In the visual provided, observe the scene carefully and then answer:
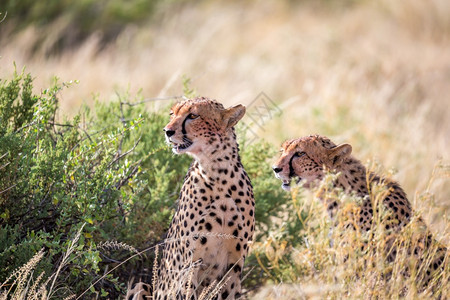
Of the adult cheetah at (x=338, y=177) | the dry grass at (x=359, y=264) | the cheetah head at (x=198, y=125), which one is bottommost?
the dry grass at (x=359, y=264)

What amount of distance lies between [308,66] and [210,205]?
6.25 metres

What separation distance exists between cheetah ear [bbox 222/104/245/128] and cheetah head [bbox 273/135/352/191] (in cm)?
36

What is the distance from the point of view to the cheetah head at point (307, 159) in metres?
3.98

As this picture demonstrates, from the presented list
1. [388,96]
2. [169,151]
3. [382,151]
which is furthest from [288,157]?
[388,96]

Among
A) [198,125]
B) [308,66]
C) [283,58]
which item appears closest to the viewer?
[198,125]

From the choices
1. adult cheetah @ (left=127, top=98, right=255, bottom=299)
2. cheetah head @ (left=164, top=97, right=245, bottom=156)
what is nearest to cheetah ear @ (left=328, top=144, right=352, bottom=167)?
adult cheetah @ (left=127, top=98, right=255, bottom=299)

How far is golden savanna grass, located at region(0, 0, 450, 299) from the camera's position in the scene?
7.35 metres

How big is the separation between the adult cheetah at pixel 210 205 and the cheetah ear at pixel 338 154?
1.54ft

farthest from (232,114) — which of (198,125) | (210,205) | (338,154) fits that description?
(338,154)

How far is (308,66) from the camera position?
9.83 meters

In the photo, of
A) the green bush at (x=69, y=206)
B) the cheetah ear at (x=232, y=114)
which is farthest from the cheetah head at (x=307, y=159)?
the green bush at (x=69, y=206)

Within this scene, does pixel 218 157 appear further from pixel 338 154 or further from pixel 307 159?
pixel 338 154

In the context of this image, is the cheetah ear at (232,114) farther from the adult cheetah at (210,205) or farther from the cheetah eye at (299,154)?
the cheetah eye at (299,154)

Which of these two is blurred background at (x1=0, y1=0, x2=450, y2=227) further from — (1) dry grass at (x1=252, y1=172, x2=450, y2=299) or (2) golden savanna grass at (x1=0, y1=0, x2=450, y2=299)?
(1) dry grass at (x1=252, y1=172, x2=450, y2=299)
